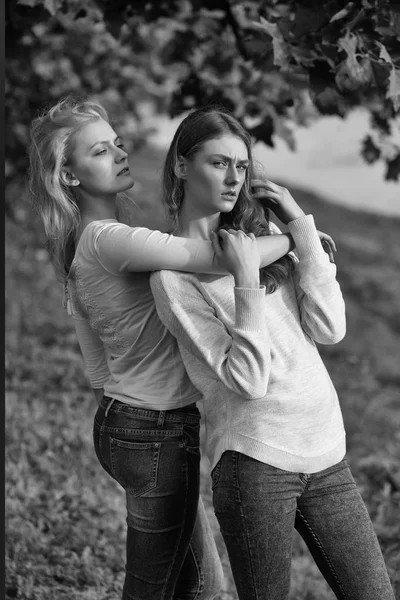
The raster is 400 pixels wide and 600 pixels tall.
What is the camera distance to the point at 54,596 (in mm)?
3309

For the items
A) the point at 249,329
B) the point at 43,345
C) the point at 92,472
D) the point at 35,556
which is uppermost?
the point at 249,329

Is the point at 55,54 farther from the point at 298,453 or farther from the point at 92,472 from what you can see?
the point at 298,453

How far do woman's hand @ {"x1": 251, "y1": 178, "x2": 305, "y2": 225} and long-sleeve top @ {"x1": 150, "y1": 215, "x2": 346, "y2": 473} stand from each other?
35 mm

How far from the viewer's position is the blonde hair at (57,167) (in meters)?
2.24

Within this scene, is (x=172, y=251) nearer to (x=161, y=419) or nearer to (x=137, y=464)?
(x=161, y=419)

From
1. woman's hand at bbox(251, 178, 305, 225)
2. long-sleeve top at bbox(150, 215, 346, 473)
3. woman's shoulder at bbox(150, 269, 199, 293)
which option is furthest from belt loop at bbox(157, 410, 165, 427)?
woman's hand at bbox(251, 178, 305, 225)

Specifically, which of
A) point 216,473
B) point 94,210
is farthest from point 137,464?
point 94,210

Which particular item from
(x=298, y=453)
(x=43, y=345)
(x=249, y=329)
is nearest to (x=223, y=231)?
(x=249, y=329)

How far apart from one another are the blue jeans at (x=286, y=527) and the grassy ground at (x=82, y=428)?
4.81ft

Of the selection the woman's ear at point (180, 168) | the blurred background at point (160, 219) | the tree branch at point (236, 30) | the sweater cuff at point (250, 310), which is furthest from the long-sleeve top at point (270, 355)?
the tree branch at point (236, 30)

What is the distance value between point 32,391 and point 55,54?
3.23 m

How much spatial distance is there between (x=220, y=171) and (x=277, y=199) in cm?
15

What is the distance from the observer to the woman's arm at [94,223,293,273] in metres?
2.02

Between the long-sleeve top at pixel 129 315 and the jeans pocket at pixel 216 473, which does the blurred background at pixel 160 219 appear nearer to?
the long-sleeve top at pixel 129 315
